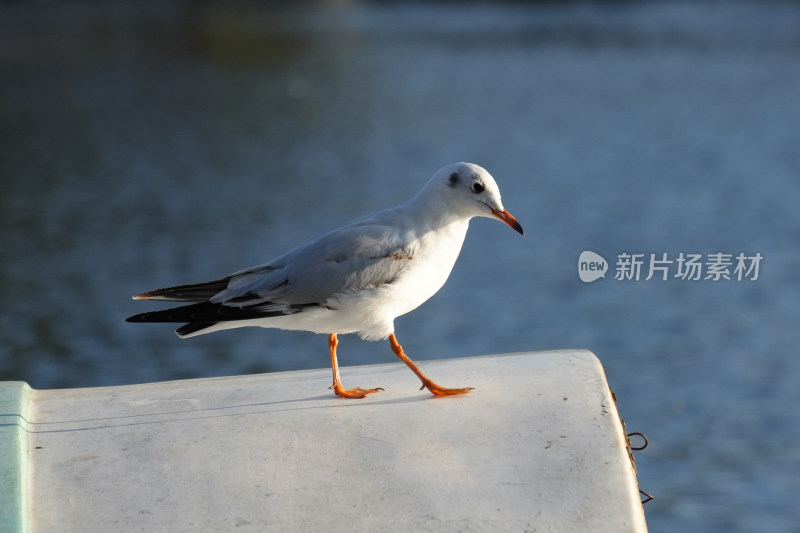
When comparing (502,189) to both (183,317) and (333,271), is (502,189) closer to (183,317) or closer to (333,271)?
(333,271)

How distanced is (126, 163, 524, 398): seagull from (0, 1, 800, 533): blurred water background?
15.3 ft

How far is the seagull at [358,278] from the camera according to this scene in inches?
169

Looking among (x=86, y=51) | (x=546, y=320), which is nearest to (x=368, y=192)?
(x=546, y=320)

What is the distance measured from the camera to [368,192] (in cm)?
1914

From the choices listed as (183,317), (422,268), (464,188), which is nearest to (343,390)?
(422,268)

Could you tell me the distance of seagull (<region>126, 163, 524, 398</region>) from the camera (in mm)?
4297

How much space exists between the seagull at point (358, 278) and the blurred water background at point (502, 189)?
468cm

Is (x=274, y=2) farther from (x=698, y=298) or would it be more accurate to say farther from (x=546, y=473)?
(x=546, y=473)

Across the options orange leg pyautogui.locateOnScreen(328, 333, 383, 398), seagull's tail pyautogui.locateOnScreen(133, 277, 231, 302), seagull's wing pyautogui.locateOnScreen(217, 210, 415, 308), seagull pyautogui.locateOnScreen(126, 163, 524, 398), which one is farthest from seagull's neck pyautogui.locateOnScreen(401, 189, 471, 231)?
seagull's tail pyautogui.locateOnScreen(133, 277, 231, 302)

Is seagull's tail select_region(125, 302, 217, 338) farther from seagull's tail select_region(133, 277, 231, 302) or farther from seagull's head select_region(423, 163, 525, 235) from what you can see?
seagull's head select_region(423, 163, 525, 235)

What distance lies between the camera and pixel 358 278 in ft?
14.1

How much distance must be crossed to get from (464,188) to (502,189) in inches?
545

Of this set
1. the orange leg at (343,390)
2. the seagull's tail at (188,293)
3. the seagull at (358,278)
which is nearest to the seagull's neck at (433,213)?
the seagull at (358,278)

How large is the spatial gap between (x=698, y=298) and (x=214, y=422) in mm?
10061
